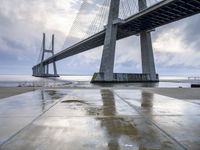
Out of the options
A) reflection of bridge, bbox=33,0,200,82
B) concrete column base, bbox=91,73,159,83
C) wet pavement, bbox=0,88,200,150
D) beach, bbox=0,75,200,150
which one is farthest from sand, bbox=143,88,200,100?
concrete column base, bbox=91,73,159,83

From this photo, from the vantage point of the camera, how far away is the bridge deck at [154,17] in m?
36.1

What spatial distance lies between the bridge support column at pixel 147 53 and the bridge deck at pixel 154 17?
6.17 feet

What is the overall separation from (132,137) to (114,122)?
145 cm

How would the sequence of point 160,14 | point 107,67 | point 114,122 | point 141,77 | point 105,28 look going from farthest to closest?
point 141,77
point 105,28
point 107,67
point 160,14
point 114,122

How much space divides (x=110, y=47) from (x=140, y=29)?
951 cm

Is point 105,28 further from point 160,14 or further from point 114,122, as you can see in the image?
point 114,122

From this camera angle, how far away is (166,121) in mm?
6168

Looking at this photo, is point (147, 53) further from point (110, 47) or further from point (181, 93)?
point (181, 93)

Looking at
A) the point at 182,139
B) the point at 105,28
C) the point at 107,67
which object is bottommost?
the point at 182,139

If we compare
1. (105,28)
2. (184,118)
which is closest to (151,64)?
(105,28)

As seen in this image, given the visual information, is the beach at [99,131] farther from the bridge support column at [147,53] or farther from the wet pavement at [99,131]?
the bridge support column at [147,53]

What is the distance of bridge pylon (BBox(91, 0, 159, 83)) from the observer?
4419 cm

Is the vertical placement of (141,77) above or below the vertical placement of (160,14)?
below

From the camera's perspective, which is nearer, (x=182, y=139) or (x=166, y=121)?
(x=182, y=139)
